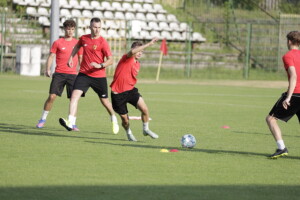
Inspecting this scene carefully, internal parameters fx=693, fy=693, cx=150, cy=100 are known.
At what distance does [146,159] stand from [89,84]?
147 inches

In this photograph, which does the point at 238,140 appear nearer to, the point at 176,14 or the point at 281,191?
the point at 281,191

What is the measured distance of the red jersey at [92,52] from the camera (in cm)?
1350

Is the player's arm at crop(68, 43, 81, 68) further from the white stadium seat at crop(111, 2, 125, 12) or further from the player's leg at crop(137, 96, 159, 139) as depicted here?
the white stadium seat at crop(111, 2, 125, 12)

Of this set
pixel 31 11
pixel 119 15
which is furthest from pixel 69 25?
pixel 119 15

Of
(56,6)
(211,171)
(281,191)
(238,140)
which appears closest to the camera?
(281,191)

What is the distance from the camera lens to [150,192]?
26.0 feet

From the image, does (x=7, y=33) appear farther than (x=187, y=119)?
Yes

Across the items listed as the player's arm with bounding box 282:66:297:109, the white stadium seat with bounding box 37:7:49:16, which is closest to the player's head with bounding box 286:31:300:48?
the player's arm with bounding box 282:66:297:109

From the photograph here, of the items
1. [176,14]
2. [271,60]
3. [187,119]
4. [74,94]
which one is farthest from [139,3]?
[74,94]

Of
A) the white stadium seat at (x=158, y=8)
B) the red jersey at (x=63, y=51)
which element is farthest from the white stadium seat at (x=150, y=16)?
the red jersey at (x=63, y=51)

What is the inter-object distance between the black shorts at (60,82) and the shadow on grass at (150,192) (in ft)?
23.0

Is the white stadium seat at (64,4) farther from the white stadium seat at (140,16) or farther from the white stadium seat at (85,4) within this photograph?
the white stadium seat at (140,16)

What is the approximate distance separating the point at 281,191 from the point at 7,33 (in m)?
30.8

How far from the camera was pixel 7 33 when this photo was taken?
37250 mm
